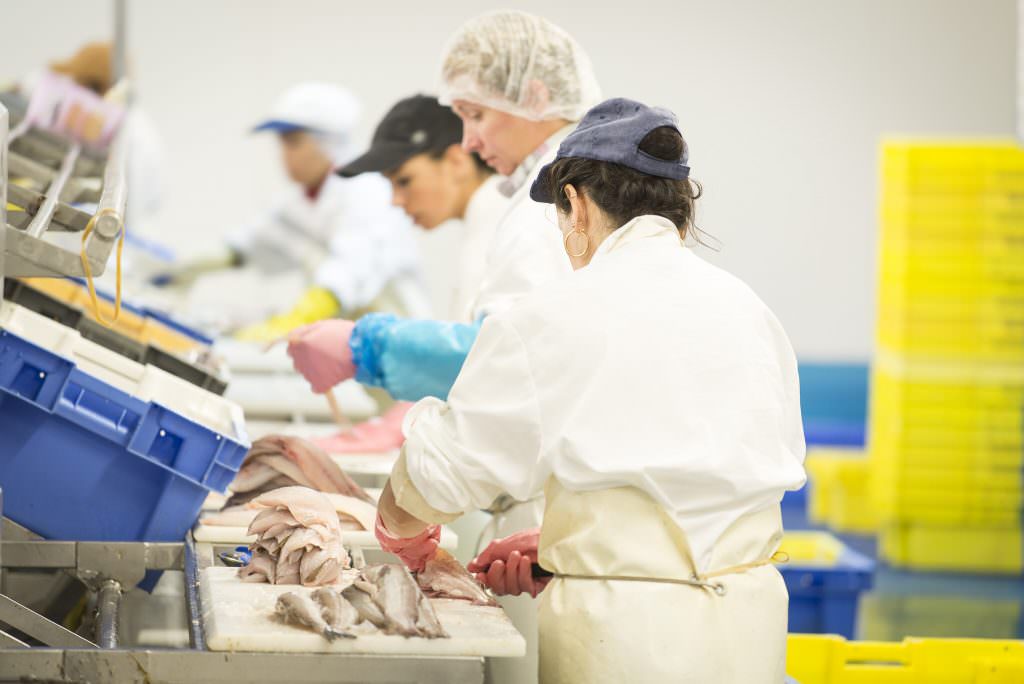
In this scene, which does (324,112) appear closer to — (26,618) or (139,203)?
(139,203)

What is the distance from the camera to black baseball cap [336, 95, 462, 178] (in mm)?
3799

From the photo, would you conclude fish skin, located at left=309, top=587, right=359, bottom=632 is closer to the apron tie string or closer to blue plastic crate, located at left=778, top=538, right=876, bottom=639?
the apron tie string

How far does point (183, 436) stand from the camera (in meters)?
2.46

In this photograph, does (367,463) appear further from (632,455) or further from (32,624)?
(632,455)

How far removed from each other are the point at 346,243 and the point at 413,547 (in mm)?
3975

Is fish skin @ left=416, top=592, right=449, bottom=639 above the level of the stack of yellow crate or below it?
above

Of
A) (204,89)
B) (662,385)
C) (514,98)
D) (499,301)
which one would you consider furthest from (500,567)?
(204,89)

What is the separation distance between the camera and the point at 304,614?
1.89m

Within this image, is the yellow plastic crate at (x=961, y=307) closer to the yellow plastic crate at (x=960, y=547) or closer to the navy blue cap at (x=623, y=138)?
the yellow plastic crate at (x=960, y=547)

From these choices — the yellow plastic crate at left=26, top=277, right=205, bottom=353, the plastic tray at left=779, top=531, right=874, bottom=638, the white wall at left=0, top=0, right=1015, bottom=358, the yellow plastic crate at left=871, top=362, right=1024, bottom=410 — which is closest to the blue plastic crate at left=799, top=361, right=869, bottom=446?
the white wall at left=0, top=0, right=1015, bottom=358

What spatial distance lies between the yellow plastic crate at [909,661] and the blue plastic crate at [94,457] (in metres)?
1.28

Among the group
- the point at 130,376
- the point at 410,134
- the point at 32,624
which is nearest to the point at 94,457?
the point at 130,376

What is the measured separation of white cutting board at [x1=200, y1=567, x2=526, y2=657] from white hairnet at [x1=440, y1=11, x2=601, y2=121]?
1.42 metres

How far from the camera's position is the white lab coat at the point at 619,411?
1956 millimetres
